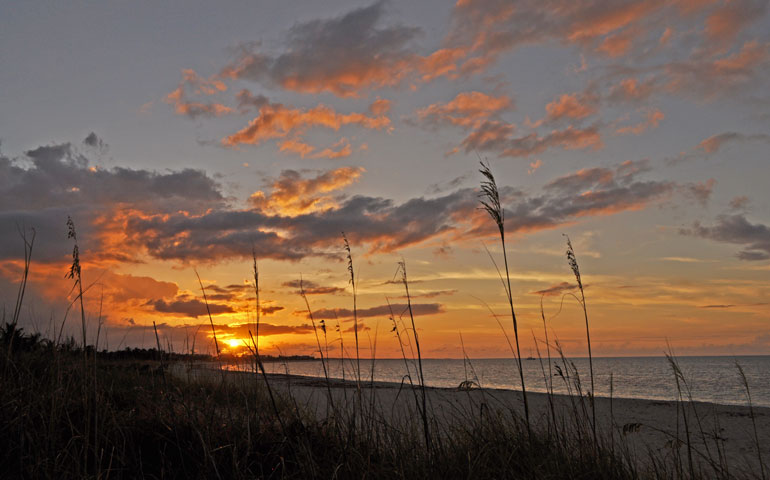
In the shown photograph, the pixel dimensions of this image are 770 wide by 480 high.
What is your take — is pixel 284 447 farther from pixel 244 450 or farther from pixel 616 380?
pixel 616 380

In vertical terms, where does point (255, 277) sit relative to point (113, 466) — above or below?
above

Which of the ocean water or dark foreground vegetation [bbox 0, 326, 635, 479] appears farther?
the ocean water

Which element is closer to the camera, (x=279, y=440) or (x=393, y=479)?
(x=393, y=479)

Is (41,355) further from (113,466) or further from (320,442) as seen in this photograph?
(320,442)

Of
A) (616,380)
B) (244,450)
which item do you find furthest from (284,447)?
(616,380)

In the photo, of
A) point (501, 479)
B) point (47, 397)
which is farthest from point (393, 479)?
point (47, 397)

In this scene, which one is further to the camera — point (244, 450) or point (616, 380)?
point (616, 380)

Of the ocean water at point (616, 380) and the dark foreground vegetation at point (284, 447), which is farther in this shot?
the ocean water at point (616, 380)

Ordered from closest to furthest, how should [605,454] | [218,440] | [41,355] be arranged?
[605,454], [218,440], [41,355]

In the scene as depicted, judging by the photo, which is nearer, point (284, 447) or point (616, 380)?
point (284, 447)

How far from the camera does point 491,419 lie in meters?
4.30

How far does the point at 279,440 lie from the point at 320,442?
1.09ft

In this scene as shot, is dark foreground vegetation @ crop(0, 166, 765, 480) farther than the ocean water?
No

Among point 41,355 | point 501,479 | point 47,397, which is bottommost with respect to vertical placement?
point 501,479
